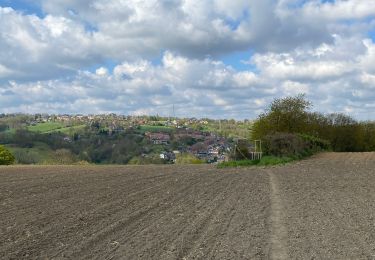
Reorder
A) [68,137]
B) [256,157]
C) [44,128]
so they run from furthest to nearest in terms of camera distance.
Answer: [44,128], [68,137], [256,157]

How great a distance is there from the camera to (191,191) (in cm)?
2084

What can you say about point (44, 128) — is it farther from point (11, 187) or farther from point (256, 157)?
point (11, 187)

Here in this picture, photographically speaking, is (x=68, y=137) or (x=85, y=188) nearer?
(x=85, y=188)

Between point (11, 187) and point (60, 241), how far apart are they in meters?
12.6

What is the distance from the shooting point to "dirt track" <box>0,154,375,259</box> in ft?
31.6

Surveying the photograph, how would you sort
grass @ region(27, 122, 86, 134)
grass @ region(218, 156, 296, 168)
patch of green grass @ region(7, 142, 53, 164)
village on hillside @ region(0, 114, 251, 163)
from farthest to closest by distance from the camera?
1. grass @ region(27, 122, 86, 134)
2. patch of green grass @ region(7, 142, 53, 164)
3. village on hillside @ region(0, 114, 251, 163)
4. grass @ region(218, 156, 296, 168)

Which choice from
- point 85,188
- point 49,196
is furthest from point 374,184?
point 49,196

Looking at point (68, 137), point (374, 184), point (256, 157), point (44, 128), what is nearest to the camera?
point (374, 184)

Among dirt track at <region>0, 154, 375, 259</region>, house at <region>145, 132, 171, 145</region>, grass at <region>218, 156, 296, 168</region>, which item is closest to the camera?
dirt track at <region>0, 154, 375, 259</region>

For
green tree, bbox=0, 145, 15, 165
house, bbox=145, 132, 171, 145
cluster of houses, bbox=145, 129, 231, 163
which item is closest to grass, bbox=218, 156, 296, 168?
cluster of houses, bbox=145, 129, 231, 163

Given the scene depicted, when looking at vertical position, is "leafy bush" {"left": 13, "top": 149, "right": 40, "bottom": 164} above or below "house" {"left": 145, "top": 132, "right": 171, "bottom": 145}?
below

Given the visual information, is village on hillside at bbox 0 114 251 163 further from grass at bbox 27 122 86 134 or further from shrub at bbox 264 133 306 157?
shrub at bbox 264 133 306 157

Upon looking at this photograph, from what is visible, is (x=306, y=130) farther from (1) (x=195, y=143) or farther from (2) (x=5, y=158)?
(2) (x=5, y=158)

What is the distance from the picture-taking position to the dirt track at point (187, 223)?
379 inches
